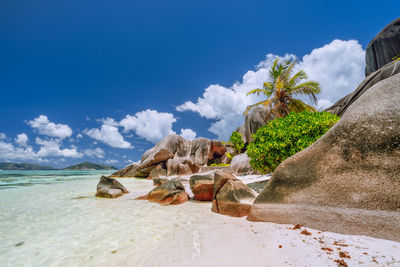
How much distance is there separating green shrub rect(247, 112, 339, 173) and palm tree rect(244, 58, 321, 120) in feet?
36.8

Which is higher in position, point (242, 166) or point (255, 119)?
point (255, 119)

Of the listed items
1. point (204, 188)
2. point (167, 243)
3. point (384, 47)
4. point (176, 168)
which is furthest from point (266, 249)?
point (384, 47)

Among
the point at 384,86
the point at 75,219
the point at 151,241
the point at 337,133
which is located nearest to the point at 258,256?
the point at 151,241

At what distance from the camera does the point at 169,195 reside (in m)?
6.56

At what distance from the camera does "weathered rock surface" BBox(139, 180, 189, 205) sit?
6371 millimetres

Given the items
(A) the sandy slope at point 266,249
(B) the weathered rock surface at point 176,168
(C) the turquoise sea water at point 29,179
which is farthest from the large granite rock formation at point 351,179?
(B) the weathered rock surface at point 176,168

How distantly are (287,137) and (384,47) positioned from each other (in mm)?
24615

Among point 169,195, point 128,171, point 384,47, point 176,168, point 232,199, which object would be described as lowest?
point 169,195

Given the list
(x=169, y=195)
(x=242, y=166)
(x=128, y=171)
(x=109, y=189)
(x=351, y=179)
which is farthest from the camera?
(x=128, y=171)

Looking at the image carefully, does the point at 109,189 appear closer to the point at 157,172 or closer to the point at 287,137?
the point at 287,137

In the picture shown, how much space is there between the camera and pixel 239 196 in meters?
4.63

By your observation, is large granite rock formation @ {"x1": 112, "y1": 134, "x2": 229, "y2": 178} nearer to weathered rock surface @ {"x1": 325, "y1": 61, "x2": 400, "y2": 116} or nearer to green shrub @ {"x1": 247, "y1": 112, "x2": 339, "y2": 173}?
green shrub @ {"x1": 247, "y1": 112, "x2": 339, "y2": 173}

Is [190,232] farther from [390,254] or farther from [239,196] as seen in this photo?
[390,254]

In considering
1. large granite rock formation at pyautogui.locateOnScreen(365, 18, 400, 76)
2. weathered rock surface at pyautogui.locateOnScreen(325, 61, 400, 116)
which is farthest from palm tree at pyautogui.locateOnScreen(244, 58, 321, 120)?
large granite rock formation at pyautogui.locateOnScreen(365, 18, 400, 76)
